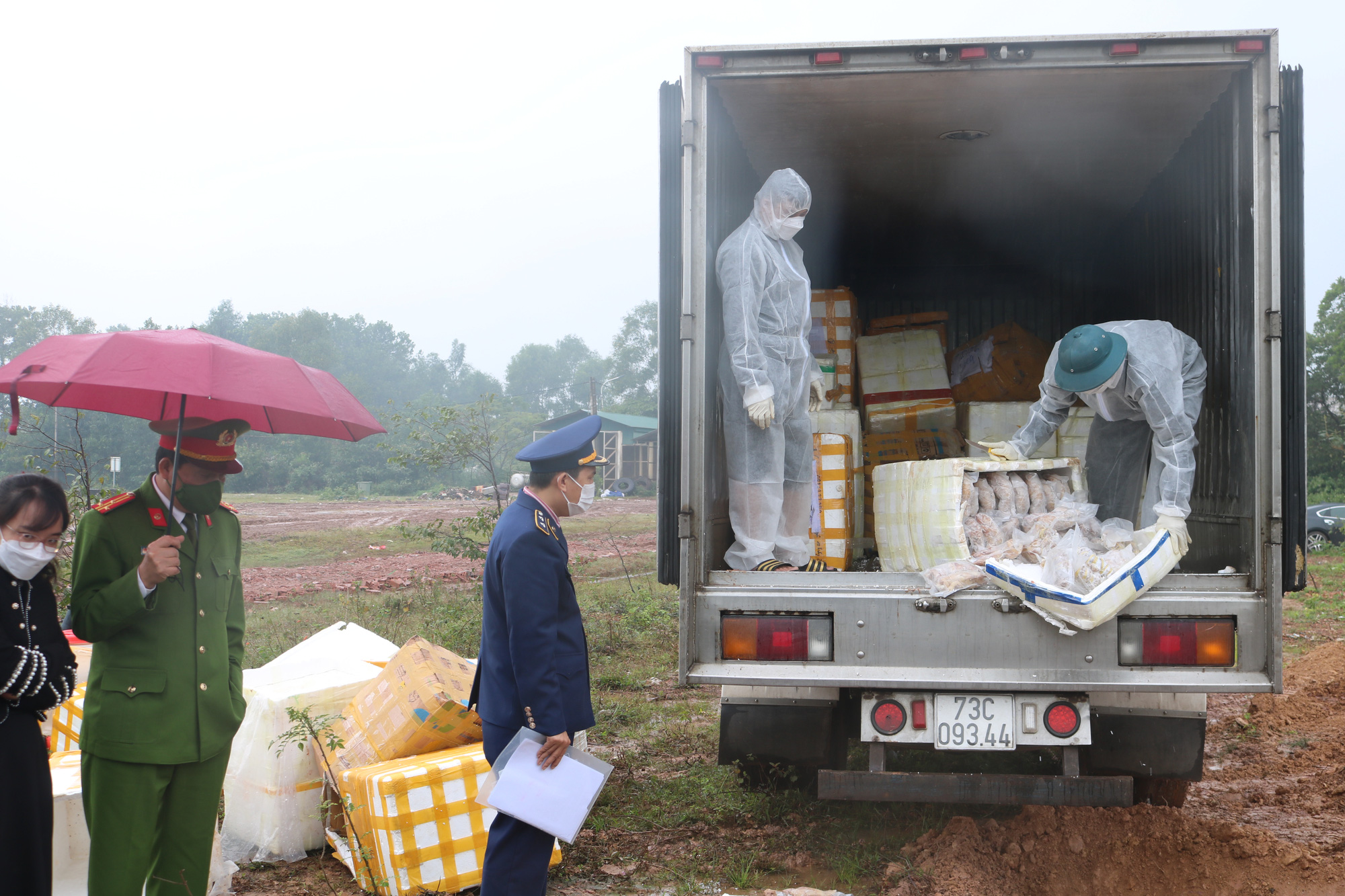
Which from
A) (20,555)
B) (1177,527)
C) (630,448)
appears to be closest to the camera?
(20,555)

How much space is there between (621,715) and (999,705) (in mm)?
2959

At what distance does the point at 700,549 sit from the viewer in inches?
123

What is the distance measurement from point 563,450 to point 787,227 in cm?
195

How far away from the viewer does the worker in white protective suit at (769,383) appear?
12.4ft

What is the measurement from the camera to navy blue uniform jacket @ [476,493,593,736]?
2.45m

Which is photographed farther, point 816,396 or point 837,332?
point 837,332

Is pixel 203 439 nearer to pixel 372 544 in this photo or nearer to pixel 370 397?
pixel 372 544

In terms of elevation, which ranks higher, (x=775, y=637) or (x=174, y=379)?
(x=174, y=379)

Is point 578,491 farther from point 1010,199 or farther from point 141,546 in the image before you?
point 1010,199

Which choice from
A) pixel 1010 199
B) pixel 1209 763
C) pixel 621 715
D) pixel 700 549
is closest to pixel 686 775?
pixel 621 715

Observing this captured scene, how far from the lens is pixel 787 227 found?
13.5 ft

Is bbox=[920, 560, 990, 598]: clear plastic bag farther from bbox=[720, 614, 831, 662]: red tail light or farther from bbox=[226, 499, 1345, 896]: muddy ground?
bbox=[226, 499, 1345, 896]: muddy ground

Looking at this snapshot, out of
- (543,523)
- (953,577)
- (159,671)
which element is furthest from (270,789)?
(953,577)

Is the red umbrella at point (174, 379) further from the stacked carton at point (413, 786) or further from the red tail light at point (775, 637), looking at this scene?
the red tail light at point (775, 637)
